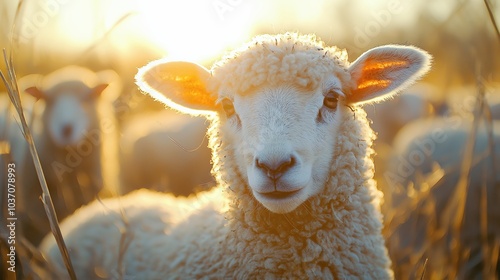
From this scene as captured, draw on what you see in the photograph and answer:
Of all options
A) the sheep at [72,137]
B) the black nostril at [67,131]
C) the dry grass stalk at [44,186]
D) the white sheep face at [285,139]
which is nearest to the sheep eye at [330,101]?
the white sheep face at [285,139]

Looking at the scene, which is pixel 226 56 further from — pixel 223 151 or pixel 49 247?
pixel 49 247

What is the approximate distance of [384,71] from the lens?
268 cm

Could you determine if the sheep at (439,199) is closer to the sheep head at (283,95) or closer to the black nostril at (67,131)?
the sheep head at (283,95)

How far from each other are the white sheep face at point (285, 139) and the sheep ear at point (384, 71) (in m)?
0.18

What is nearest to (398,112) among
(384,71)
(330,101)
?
(384,71)

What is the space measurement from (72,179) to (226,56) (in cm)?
364

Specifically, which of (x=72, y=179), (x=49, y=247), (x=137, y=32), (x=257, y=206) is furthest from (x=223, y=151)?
(x=72, y=179)

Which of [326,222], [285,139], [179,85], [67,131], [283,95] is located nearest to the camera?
[285,139]

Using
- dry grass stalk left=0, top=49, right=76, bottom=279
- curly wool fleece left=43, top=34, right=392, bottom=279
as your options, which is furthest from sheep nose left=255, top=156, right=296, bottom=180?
dry grass stalk left=0, top=49, right=76, bottom=279

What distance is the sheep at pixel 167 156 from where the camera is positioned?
687cm

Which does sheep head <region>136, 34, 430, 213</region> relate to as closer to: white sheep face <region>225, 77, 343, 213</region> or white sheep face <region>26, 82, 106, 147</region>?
white sheep face <region>225, 77, 343, 213</region>

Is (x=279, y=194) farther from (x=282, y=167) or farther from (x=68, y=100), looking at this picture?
(x=68, y=100)

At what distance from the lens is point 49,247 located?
316 cm

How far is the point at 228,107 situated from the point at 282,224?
69cm
